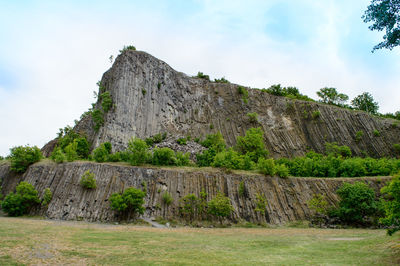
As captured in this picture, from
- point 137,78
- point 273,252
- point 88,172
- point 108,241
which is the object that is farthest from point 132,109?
point 273,252

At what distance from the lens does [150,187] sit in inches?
1300

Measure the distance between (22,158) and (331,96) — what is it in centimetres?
6394

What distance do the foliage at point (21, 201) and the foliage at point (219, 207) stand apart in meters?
18.1

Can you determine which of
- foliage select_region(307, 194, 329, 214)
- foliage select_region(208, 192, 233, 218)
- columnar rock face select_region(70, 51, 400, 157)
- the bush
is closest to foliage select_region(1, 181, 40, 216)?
the bush

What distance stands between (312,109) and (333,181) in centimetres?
2513

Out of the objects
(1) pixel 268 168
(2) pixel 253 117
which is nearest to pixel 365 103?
(2) pixel 253 117

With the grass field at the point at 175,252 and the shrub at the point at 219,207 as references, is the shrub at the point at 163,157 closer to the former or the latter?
the shrub at the point at 219,207

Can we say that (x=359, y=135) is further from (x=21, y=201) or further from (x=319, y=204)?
(x=21, y=201)

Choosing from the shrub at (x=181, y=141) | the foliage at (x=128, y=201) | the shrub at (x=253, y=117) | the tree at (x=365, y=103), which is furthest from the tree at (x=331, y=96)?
the foliage at (x=128, y=201)

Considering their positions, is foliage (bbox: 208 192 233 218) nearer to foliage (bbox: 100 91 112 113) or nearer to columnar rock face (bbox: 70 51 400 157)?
columnar rock face (bbox: 70 51 400 157)

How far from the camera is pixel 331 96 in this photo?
2798 inches

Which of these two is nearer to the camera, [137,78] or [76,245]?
[76,245]

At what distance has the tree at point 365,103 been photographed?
69.2m

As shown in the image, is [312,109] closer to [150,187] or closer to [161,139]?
[161,139]
